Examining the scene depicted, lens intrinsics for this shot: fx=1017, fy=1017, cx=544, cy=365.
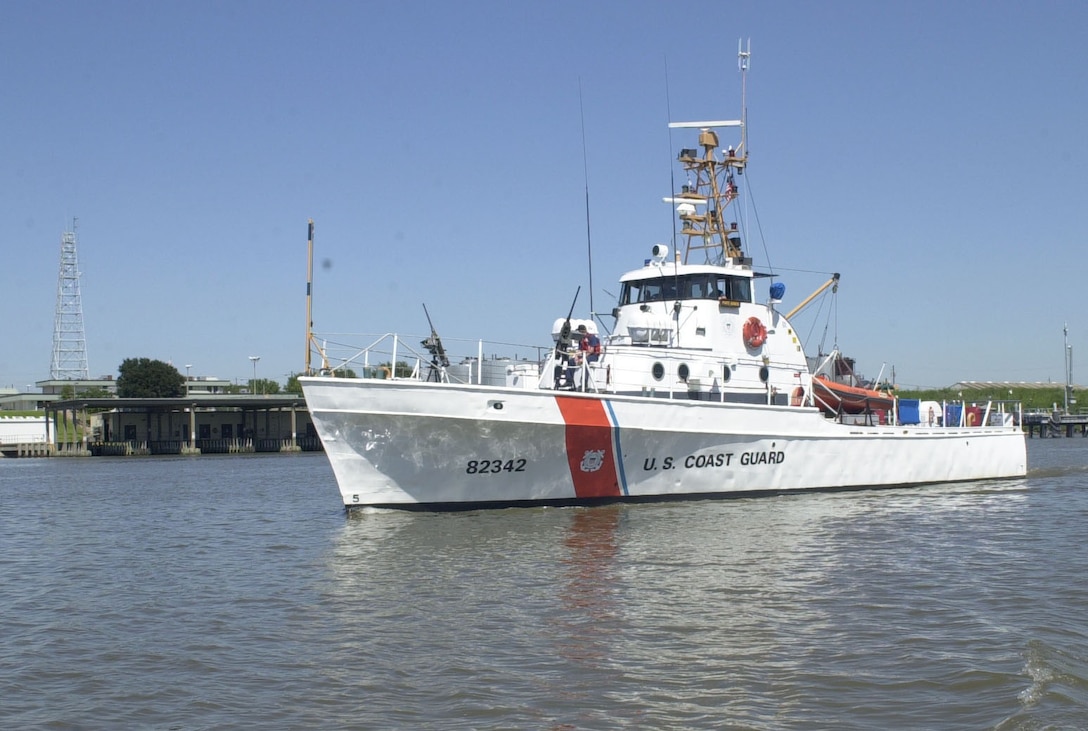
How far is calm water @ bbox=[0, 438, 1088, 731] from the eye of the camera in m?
8.20

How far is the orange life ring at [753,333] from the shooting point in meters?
24.8

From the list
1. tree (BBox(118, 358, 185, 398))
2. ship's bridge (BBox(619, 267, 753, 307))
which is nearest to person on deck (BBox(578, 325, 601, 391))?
ship's bridge (BBox(619, 267, 753, 307))

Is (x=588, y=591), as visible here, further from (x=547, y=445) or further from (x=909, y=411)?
(x=909, y=411)

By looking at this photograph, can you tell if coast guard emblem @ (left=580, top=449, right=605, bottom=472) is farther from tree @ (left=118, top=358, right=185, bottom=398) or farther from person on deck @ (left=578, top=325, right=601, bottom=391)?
tree @ (left=118, top=358, right=185, bottom=398)

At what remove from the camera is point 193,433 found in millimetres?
63062

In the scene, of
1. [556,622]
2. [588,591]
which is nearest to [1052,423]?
[588,591]

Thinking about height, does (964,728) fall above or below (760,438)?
below

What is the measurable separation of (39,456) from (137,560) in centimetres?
5494

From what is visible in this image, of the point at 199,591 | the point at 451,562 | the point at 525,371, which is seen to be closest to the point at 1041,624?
the point at 451,562

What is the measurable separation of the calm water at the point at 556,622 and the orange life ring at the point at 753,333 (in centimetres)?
565

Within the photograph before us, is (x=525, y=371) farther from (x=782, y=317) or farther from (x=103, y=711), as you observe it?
(x=103, y=711)

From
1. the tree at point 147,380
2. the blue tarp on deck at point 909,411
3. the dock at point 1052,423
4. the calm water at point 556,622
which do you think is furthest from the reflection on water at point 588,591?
the dock at point 1052,423

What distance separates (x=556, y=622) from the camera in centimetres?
1091

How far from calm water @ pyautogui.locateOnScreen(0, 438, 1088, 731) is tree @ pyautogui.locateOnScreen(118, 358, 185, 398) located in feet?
188
